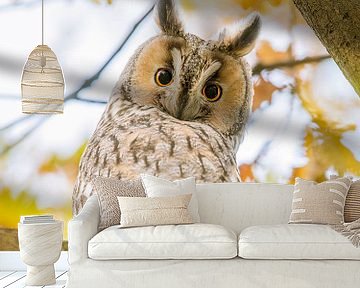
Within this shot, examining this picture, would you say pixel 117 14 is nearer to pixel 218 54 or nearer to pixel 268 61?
pixel 218 54

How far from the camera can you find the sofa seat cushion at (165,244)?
3340mm

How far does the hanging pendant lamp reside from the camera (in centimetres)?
420

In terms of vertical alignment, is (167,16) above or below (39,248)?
above

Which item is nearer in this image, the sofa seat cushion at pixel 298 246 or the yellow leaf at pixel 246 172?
the sofa seat cushion at pixel 298 246

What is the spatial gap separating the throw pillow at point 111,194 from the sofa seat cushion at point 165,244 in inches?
11.7

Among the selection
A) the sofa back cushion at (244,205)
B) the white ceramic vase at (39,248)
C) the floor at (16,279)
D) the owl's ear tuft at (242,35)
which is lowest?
the floor at (16,279)

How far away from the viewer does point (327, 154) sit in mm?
4828

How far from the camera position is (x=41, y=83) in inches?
165

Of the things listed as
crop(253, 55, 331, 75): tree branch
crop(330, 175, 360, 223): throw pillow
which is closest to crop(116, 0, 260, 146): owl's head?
crop(253, 55, 331, 75): tree branch

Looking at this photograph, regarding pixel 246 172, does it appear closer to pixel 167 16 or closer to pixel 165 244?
pixel 167 16

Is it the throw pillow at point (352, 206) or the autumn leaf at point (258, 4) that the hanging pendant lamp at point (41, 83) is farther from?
the throw pillow at point (352, 206)

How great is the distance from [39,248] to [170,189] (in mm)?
898

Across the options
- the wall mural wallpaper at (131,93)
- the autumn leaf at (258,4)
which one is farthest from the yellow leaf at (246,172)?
the autumn leaf at (258,4)

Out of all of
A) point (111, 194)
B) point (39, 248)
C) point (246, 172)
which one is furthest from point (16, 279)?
point (246, 172)
